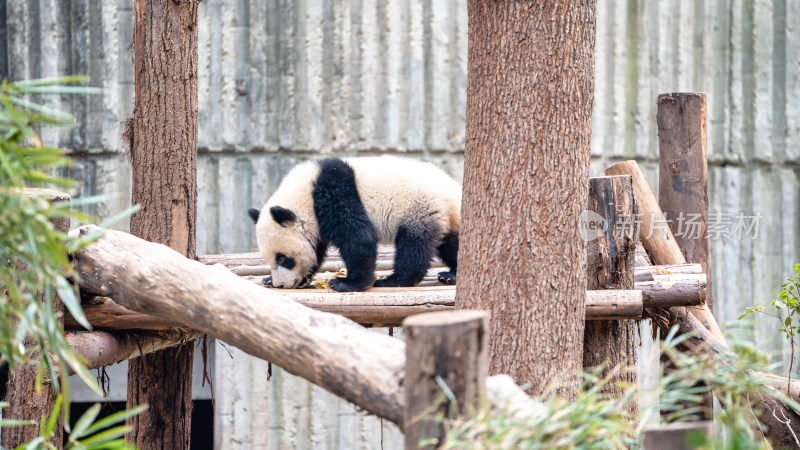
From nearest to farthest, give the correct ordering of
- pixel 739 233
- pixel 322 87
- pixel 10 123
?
pixel 10 123, pixel 322 87, pixel 739 233

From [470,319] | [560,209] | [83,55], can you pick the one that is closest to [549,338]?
[560,209]

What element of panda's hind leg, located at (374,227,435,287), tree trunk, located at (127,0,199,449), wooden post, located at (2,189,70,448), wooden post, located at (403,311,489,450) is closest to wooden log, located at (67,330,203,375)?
wooden post, located at (2,189,70,448)

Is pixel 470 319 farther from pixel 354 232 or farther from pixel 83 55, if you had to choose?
pixel 83 55

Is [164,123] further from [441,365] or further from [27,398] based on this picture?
[441,365]

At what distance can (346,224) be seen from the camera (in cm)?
393

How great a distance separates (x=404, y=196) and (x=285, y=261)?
72 centimetres

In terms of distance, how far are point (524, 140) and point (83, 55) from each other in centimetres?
445

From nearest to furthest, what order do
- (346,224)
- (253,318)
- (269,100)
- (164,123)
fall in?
(253,318) → (164,123) → (346,224) → (269,100)

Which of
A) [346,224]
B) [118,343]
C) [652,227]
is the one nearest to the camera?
[118,343]

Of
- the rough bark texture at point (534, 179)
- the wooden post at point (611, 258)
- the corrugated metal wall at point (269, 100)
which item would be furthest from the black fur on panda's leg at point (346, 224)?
the corrugated metal wall at point (269, 100)

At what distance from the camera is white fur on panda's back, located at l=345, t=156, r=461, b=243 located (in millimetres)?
3984

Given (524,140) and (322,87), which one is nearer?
(524,140)

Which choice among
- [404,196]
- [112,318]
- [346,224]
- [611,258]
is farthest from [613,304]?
[112,318]

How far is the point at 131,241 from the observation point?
2.66 m
